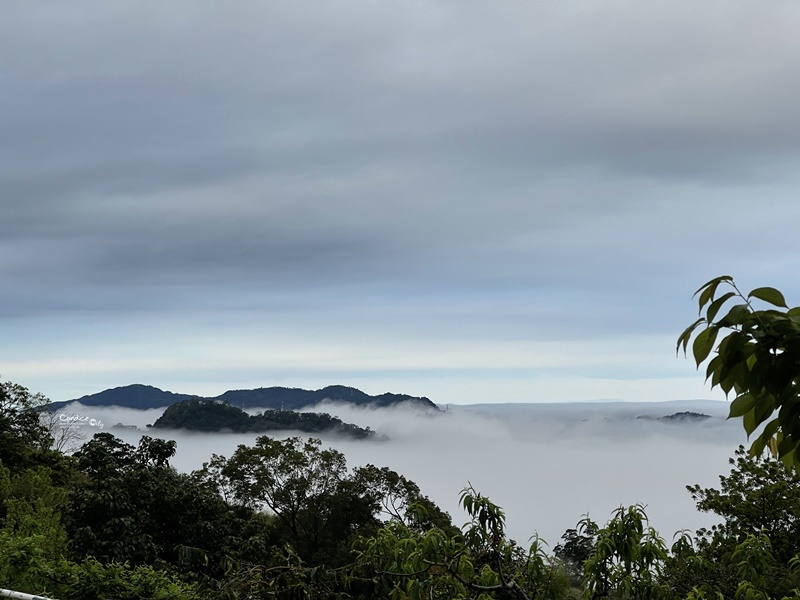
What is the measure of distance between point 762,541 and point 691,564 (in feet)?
1.38

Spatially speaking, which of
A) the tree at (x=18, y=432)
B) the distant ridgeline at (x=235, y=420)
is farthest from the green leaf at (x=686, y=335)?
the distant ridgeline at (x=235, y=420)

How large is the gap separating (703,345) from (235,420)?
89.9 m

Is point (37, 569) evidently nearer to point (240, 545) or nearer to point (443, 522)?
point (240, 545)

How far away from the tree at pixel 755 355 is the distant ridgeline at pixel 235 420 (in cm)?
8356

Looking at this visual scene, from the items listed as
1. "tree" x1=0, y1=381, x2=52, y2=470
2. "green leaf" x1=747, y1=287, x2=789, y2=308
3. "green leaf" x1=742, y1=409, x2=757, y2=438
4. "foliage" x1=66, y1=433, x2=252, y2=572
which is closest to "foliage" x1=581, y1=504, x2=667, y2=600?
"green leaf" x1=742, y1=409, x2=757, y2=438

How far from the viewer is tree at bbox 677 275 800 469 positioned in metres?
1.48

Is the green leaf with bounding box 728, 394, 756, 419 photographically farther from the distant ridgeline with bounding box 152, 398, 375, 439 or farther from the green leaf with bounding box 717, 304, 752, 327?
the distant ridgeline with bounding box 152, 398, 375, 439

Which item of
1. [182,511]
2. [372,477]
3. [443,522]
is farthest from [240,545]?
[372,477]

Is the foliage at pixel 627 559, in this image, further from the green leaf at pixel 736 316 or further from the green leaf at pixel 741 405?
the green leaf at pixel 736 316

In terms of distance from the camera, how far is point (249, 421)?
88.0m

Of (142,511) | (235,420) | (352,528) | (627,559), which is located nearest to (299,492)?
(352,528)

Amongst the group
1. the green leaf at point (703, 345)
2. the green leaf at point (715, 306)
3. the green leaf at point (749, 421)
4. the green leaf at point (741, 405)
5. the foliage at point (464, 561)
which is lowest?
the foliage at point (464, 561)

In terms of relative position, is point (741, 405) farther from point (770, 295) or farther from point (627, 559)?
point (627, 559)

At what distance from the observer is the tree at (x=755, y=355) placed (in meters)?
1.48
